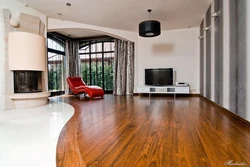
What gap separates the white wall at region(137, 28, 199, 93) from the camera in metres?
6.40

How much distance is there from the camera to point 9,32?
3.90 m

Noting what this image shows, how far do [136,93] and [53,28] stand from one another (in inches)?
163

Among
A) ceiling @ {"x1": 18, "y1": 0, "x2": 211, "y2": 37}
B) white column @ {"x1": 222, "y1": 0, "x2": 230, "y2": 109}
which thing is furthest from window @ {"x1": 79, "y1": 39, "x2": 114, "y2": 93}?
white column @ {"x1": 222, "y1": 0, "x2": 230, "y2": 109}

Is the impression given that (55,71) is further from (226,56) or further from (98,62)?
(226,56)

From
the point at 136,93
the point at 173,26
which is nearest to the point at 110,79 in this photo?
the point at 136,93

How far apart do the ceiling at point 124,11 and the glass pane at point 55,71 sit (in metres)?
2.44

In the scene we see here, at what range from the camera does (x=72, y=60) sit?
7934mm

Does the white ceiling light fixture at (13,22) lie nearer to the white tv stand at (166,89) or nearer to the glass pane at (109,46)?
the glass pane at (109,46)

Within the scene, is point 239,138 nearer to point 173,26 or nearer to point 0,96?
point 0,96

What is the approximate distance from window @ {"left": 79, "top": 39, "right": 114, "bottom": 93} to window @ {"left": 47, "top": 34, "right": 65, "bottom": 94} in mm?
1016

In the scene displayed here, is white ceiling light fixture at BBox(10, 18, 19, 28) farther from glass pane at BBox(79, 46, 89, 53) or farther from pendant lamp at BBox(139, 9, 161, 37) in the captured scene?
glass pane at BBox(79, 46, 89, 53)

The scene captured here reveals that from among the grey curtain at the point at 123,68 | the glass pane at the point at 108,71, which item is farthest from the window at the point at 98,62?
the grey curtain at the point at 123,68

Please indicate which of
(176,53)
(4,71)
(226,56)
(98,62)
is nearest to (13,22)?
(4,71)

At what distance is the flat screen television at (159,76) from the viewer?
6.37 metres
